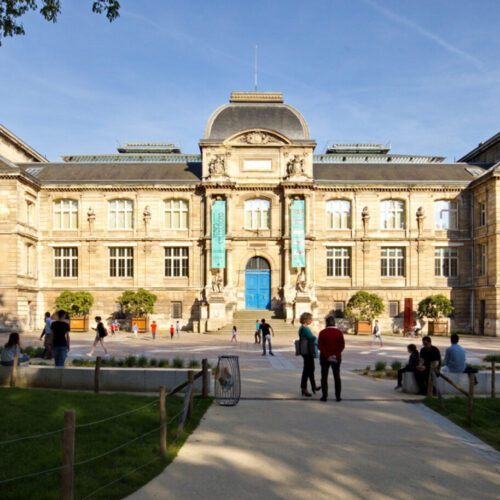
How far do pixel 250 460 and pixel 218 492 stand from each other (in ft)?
4.51

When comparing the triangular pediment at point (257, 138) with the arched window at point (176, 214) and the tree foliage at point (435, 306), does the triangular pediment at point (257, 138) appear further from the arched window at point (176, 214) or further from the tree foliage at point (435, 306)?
the tree foliage at point (435, 306)

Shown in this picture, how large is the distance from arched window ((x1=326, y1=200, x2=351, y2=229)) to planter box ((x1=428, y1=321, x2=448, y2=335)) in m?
9.70

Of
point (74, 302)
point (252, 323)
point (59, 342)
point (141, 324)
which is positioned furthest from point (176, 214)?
point (59, 342)

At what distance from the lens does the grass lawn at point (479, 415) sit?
33.6 ft

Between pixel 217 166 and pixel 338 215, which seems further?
pixel 338 215

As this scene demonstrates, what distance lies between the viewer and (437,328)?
4078cm

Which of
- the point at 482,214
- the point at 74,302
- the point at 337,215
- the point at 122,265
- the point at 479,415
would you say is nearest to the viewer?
the point at 479,415

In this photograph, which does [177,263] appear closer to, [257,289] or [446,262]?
[257,289]

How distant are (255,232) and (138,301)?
10.2m

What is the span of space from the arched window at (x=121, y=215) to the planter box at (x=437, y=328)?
78.5ft

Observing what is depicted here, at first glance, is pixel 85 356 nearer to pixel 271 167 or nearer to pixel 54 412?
pixel 54 412

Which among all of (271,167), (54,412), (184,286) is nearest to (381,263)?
(271,167)

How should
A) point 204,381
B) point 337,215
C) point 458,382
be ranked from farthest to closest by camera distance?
point 337,215
point 458,382
point 204,381

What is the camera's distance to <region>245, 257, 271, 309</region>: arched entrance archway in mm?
42062
